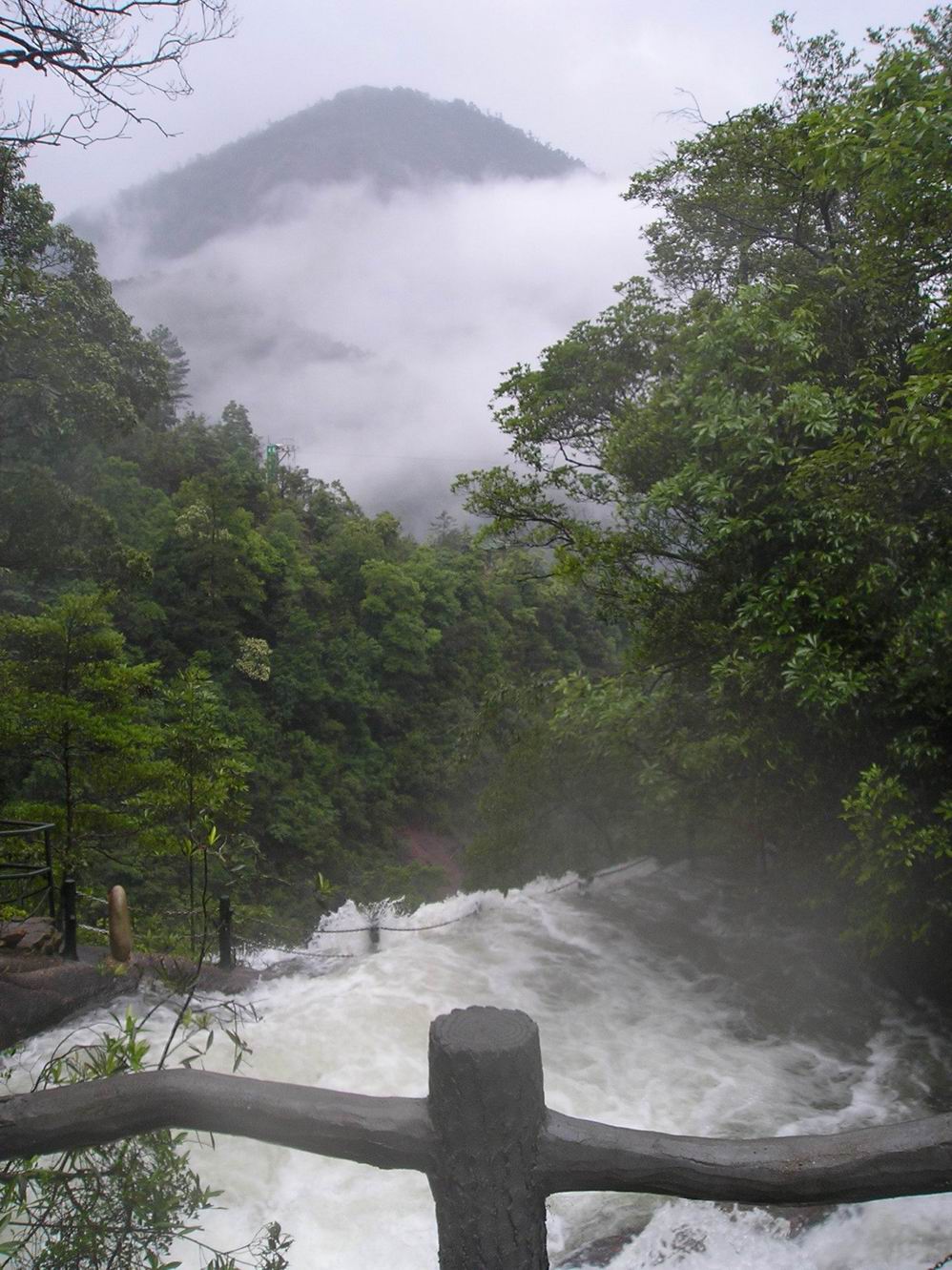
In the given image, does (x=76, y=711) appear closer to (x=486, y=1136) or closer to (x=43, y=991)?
(x=43, y=991)

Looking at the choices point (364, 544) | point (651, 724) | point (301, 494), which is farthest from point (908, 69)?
point (301, 494)

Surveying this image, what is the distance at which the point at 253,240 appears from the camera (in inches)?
2810

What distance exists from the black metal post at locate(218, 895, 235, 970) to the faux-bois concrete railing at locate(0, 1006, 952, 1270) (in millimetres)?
5339

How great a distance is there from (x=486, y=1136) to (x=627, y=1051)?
Answer: 220 inches

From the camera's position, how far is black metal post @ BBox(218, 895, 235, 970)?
648cm

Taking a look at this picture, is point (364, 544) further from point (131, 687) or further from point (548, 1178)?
point (548, 1178)

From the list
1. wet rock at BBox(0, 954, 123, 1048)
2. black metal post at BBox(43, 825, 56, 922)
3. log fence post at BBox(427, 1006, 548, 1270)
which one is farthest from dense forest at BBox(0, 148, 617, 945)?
log fence post at BBox(427, 1006, 548, 1270)

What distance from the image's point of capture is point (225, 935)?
262 inches

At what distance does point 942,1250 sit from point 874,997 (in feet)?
9.98

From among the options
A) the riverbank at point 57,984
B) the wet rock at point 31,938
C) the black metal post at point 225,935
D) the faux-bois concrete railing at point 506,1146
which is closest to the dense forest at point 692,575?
the black metal post at point 225,935

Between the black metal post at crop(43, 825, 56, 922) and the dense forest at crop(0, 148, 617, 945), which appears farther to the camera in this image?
the dense forest at crop(0, 148, 617, 945)

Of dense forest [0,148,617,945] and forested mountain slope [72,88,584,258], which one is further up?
forested mountain slope [72,88,584,258]

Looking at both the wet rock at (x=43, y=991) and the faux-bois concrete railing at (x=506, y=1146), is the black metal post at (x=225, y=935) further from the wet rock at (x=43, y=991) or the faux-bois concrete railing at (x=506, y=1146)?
the faux-bois concrete railing at (x=506, y=1146)

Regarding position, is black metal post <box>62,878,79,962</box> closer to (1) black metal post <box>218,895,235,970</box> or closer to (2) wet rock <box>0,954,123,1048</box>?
(2) wet rock <box>0,954,123,1048</box>
